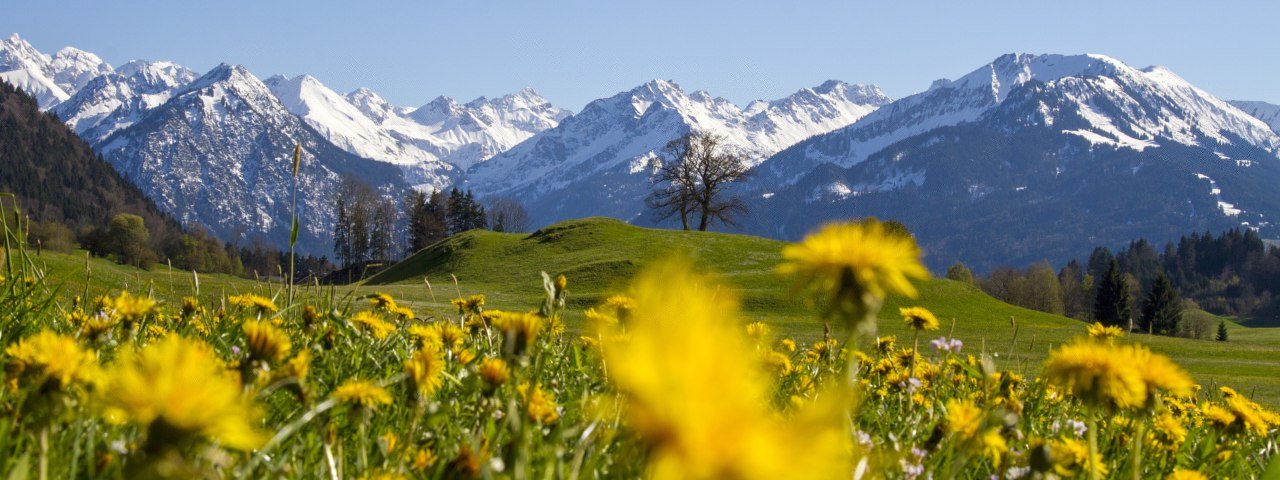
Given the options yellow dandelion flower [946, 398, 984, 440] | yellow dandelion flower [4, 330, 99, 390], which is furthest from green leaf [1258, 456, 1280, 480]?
yellow dandelion flower [4, 330, 99, 390]

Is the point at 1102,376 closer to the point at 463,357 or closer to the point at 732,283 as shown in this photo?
the point at 463,357

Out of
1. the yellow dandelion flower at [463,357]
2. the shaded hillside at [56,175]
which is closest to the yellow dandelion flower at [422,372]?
the yellow dandelion flower at [463,357]

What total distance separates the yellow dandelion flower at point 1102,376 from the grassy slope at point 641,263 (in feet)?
46.3

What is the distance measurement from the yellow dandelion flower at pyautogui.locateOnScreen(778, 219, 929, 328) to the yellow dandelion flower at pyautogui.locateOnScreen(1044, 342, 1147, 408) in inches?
28.8

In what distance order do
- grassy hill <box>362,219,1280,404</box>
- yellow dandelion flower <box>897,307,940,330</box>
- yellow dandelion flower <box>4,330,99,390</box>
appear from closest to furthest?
yellow dandelion flower <box>4,330,99,390</box> < yellow dandelion flower <box>897,307,940,330</box> < grassy hill <box>362,219,1280,404</box>

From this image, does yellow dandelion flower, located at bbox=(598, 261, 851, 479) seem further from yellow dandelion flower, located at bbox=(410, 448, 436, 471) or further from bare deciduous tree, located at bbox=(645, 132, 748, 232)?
bare deciduous tree, located at bbox=(645, 132, 748, 232)

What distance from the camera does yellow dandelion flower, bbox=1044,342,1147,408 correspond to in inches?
62.3

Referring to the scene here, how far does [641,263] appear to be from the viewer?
2005 cm

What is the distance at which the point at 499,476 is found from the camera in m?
1.26

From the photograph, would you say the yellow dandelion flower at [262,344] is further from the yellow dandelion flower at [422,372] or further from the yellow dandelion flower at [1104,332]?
the yellow dandelion flower at [1104,332]

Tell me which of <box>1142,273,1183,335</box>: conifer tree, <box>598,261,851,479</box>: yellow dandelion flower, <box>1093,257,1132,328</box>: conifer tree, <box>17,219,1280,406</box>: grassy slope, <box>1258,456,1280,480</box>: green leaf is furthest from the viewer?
<box>1093,257,1132,328</box>: conifer tree

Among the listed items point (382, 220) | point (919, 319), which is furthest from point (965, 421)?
point (382, 220)

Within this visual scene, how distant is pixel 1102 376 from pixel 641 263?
727 inches

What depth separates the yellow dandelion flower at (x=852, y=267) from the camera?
42.6 inches
